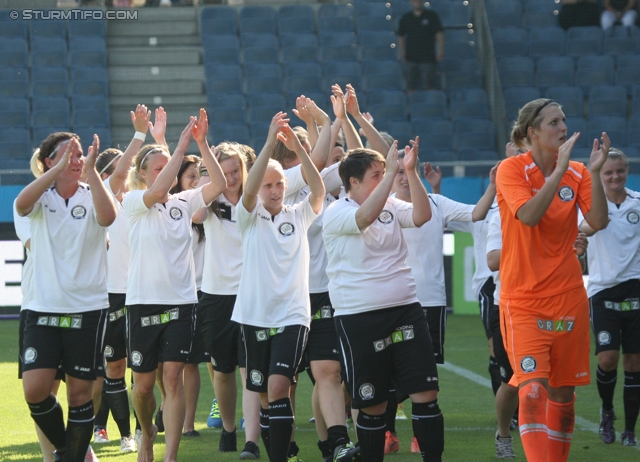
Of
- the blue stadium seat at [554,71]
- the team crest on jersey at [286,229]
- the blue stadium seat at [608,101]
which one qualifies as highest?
the blue stadium seat at [554,71]

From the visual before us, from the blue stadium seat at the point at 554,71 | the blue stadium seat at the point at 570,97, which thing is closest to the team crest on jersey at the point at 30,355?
the blue stadium seat at the point at 570,97

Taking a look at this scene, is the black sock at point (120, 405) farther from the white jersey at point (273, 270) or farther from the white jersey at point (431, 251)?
the white jersey at point (431, 251)

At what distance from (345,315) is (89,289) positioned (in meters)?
1.46

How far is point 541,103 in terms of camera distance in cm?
547

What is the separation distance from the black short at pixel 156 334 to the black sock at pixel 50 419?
64 cm

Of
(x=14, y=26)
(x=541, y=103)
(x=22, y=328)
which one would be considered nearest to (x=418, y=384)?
(x=541, y=103)

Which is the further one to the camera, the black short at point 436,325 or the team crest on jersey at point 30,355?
the black short at point 436,325

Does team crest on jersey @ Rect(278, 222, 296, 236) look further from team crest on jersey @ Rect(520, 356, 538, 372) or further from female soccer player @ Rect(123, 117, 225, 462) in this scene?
team crest on jersey @ Rect(520, 356, 538, 372)

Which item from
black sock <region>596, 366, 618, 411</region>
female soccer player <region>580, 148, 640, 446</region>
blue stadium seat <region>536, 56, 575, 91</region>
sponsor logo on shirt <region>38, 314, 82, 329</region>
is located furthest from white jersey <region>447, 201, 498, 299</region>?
blue stadium seat <region>536, 56, 575, 91</region>

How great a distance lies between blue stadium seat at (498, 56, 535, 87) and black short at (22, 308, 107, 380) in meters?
14.3

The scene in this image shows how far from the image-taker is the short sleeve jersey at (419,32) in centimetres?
1836

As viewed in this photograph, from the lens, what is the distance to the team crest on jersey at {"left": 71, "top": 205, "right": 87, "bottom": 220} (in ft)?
18.8

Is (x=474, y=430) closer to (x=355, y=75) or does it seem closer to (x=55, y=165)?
(x=55, y=165)

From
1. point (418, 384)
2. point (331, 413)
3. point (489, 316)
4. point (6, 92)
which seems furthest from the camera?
point (6, 92)
